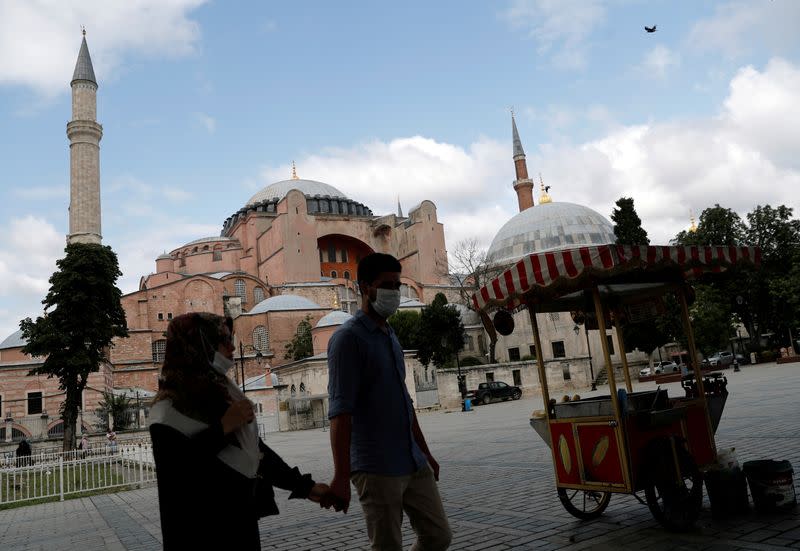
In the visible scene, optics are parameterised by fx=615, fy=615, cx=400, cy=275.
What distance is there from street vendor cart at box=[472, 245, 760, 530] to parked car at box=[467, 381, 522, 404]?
80.1ft

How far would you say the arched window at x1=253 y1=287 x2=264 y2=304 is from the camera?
53516 mm

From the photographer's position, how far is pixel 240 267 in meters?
60.0

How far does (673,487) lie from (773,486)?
74cm

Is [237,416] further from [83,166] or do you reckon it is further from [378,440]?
[83,166]

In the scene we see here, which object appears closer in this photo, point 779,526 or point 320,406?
point 779,526

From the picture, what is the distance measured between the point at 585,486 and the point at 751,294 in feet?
123

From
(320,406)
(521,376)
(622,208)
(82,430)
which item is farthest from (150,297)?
(622,208)

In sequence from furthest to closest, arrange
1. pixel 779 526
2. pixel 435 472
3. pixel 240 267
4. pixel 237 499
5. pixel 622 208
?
pixel 240 267
pixel 622 208
pixel 779 526
pixel 435 472
pixel 237 499

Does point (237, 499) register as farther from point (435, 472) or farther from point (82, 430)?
point (82, 430)

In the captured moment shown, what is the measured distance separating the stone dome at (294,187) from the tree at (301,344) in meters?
24.1

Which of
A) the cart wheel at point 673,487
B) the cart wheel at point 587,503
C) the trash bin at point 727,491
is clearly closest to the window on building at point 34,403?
the cart wheel at point 587,503

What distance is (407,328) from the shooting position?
40719 mm

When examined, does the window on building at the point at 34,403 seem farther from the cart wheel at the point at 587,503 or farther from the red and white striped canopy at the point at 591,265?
the cart wheel at the point at 587,503

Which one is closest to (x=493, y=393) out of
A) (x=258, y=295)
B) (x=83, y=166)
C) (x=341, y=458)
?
(x=83, y=166)
